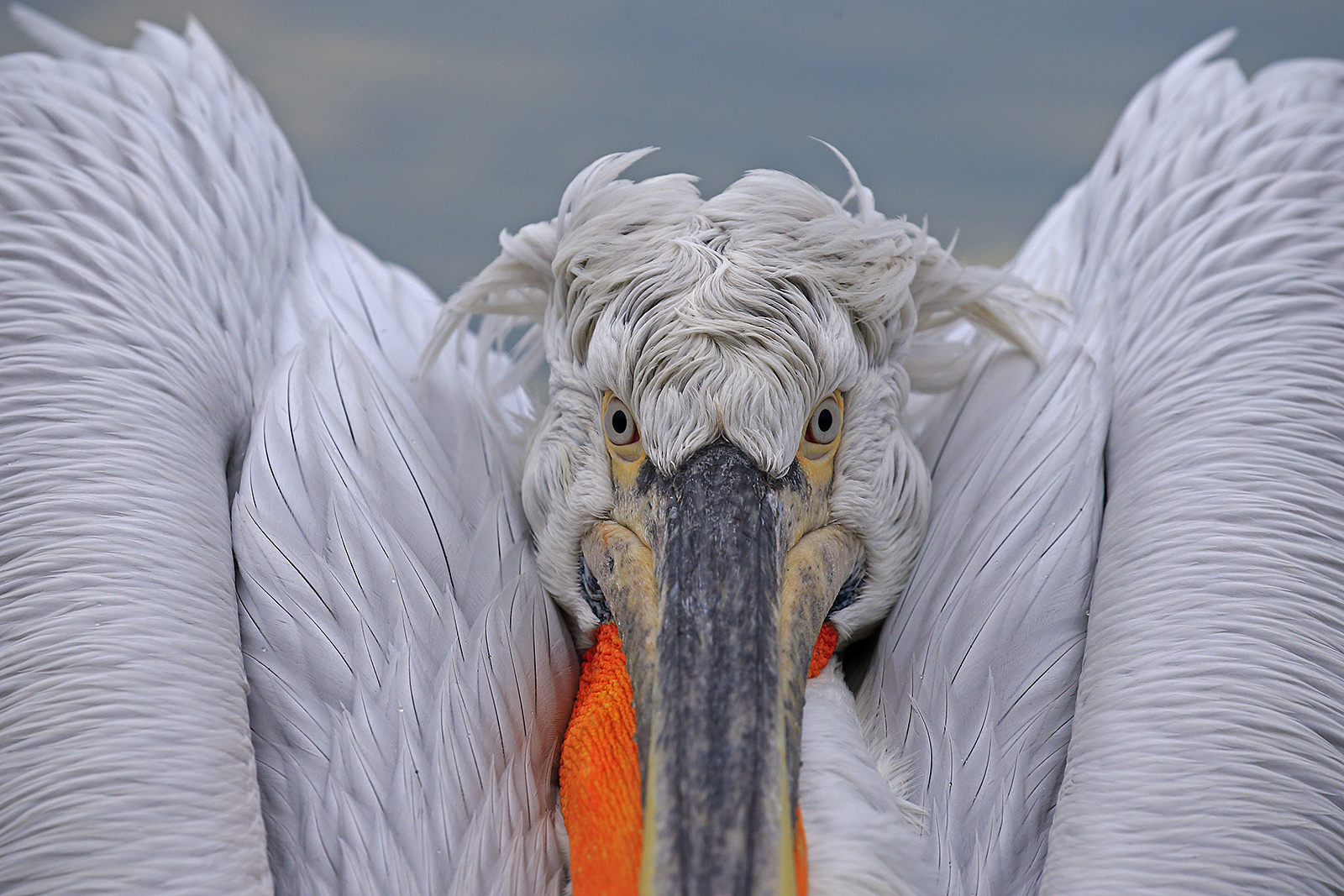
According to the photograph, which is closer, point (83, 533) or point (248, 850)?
point (248, 850)

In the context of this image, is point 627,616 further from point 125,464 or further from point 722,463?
point 125,464

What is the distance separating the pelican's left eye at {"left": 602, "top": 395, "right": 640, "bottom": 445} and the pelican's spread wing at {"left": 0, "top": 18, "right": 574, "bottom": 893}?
0.90ft

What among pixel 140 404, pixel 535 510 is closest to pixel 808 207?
pixel 535 510

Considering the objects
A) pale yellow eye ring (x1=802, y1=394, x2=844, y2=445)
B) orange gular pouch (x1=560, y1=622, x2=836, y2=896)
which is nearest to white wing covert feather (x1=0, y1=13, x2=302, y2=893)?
orange gular pouch (x1=560, y1=622, x2=836, y2=896)

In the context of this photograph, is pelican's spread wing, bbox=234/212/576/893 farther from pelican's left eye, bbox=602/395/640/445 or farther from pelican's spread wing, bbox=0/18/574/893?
pelican's left eye, bbox=602/395/640/445

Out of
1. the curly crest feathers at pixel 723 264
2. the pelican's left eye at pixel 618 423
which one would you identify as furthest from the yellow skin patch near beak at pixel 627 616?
the curly crest feathers at pixel 723 264

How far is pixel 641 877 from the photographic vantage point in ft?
4.09

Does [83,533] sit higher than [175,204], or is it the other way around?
[175,204]

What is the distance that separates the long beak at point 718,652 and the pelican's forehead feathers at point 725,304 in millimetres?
70

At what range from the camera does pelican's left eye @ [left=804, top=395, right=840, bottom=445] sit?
60.2 inches

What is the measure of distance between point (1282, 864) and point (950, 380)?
0.85 meters

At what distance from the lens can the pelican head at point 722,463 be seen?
128cm

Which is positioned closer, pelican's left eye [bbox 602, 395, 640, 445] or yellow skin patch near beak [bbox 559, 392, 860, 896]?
yellow skin patch near beak [bbox 559, 392, 860, 896]

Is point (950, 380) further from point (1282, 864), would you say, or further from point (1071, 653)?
point (1282, 864)
